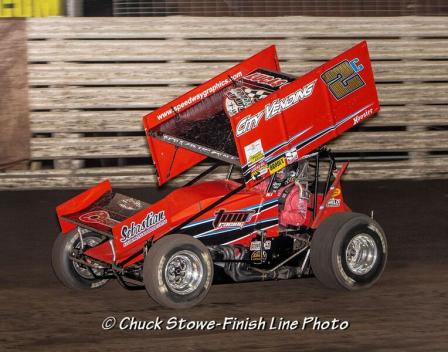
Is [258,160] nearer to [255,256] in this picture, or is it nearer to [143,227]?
[255,256]

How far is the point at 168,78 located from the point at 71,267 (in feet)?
16.3

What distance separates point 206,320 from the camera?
24.1ft

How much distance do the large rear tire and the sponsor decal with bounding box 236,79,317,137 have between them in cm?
102

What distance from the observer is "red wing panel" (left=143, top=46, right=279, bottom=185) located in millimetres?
8516

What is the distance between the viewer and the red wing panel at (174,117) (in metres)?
8.52

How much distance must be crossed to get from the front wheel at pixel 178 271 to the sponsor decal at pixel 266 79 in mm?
1705

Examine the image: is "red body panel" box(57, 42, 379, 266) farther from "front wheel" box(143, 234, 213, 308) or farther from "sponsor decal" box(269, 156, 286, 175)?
"front wheel" box(143, 234, 213, 308)

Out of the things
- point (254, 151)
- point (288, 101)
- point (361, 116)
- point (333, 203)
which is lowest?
point (333, 203)

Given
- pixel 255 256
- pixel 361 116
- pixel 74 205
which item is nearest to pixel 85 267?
pixel 74 205

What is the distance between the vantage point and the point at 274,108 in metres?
7.95

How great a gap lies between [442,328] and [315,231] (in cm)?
153

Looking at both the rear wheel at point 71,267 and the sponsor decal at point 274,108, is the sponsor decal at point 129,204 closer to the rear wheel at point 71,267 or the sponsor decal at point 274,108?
the rear wheel at point 71,267

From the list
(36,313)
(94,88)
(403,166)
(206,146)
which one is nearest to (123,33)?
(94,88)

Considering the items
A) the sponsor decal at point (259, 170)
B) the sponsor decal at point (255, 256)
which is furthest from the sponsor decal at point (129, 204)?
the sponsor decal at point (259, 170)
